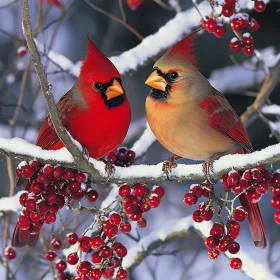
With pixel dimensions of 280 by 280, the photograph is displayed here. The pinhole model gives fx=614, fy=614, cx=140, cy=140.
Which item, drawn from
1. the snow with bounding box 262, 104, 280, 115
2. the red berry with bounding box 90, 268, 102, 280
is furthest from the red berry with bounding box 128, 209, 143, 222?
the snow with bounding box 262, 104, 280, 115

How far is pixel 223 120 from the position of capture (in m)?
2.31

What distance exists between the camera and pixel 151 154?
469cm

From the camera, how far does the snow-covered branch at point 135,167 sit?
1711mm

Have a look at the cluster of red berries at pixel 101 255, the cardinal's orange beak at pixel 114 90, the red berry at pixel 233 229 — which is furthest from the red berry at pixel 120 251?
the cardinal's orange beak at pixel 114 90

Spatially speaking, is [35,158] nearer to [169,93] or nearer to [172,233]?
[169,93]

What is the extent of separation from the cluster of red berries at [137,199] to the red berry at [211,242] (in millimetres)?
187

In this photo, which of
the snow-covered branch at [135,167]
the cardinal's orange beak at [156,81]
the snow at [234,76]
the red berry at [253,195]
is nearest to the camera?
the snow-covered branch at [135,167]

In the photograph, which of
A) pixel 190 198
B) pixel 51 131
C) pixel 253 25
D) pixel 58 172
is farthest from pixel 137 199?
pixel 253 25

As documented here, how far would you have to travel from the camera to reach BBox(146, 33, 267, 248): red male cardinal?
2184mm

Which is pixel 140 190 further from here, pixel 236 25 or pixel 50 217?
pixel 236 25

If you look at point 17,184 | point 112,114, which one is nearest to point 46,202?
point 17,184

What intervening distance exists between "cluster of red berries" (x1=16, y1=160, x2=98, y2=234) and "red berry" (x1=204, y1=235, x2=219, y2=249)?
41cm

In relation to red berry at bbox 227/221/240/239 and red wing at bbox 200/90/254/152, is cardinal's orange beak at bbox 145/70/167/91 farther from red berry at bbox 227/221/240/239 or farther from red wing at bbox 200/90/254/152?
red berry at bbox 227/221/240/239

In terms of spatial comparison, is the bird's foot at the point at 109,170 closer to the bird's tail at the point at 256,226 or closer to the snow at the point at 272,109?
the bird's tail at the point at 256,226
